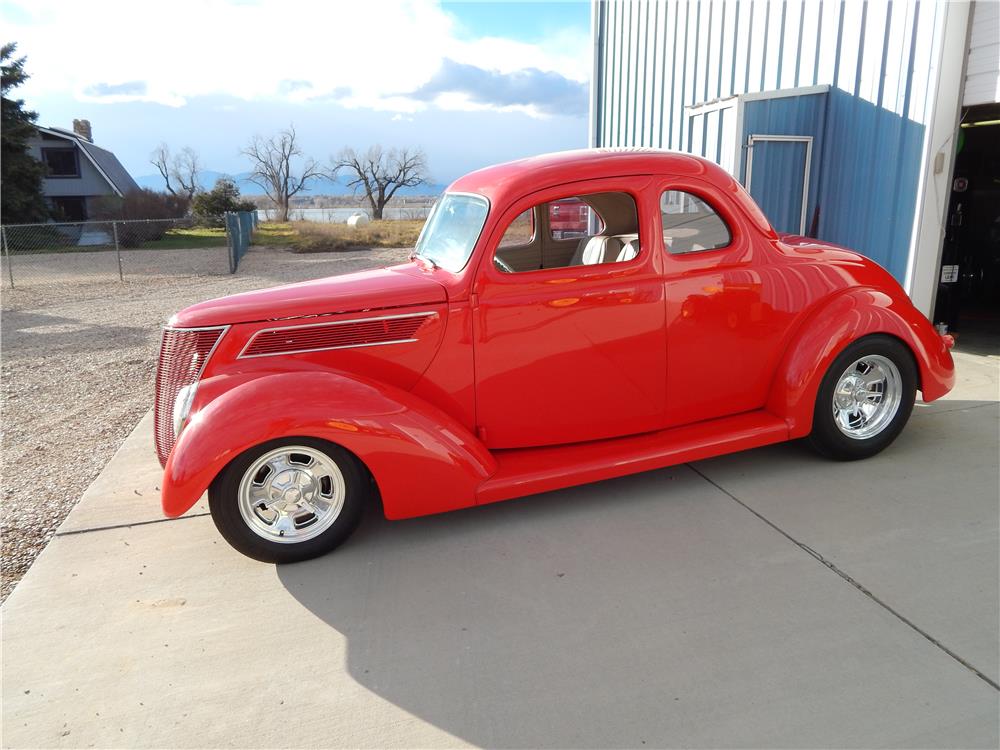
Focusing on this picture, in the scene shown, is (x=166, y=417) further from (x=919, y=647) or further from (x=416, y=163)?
(x=416, y=163)

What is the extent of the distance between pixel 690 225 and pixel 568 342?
1.07m

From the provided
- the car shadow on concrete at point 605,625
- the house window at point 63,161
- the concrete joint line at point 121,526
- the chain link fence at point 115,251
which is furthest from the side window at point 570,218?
the house window at point 63,161

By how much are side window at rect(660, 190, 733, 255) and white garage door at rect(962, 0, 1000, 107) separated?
3.93 metres

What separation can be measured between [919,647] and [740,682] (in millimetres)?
766

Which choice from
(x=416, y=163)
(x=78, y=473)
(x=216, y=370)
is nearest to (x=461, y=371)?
(x=216, y=370)

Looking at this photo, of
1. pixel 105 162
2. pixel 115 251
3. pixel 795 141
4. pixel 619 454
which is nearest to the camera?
pixel 619 454

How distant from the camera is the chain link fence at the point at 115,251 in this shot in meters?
16.2

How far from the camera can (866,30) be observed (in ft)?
22.7

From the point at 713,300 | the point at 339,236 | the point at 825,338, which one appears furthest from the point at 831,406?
the point at 339,236

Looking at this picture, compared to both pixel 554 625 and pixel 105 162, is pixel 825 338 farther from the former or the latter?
pixel 105 162

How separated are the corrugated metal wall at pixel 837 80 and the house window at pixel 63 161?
30.0m

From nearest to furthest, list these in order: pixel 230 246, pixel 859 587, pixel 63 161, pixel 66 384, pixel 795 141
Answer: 1. pixel 859 587
2. pixel 66 384
3. pixel 795 141
4. pixel 230 246
5. pixel 63 161

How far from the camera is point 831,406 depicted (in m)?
4.12

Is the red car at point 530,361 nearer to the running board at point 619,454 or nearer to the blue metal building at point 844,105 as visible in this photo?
the running board at point 619,454
